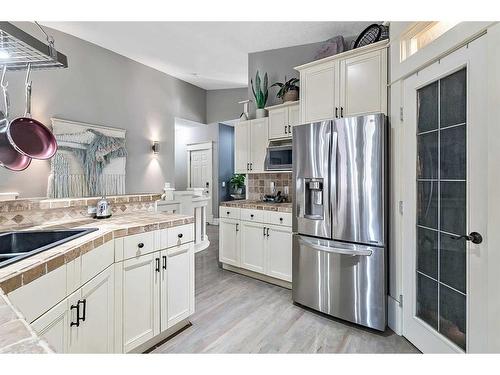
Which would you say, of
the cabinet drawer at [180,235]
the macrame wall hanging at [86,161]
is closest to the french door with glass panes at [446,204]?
the cabinet drawer at [180,235]

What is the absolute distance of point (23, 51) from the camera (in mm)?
1248

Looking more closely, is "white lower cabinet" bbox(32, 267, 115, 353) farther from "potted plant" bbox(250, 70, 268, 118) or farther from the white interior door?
the white interior door

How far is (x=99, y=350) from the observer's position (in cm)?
143

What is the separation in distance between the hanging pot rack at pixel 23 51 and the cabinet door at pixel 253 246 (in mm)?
2332

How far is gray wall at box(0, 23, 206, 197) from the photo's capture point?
3.49m

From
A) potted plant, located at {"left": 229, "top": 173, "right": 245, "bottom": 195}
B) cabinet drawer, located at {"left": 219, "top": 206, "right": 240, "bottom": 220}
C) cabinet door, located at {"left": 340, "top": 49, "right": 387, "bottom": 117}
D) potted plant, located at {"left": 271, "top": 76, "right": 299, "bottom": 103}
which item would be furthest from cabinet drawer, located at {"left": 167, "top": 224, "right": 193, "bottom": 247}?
potted plant, located at {"left": 229, "top": 173, "right": 245, "bottom": 195}

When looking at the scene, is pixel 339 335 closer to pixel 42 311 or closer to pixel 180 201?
pixel 42 311

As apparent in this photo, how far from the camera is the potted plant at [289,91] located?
325cm

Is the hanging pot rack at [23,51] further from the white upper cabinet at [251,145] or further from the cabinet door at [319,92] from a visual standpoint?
the white upper cabinet at [251,145]

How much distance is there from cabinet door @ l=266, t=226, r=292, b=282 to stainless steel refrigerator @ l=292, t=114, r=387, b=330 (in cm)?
31
